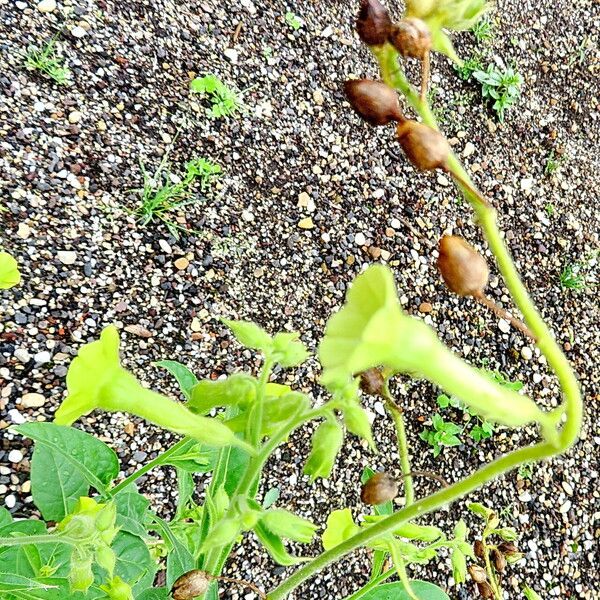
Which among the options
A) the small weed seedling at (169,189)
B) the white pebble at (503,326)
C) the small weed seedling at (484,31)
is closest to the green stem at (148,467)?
the small weed seedling at (169,189)

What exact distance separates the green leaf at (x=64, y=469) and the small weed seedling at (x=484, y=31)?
2109 millimetres

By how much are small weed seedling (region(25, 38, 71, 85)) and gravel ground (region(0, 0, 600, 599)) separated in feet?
0.10

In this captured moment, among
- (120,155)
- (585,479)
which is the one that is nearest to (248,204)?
(120,155)

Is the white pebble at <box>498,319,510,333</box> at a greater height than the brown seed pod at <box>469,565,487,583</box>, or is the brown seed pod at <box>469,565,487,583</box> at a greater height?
the white pebble at <box>498,319,510,333</box>

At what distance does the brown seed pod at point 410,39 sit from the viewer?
55 cm

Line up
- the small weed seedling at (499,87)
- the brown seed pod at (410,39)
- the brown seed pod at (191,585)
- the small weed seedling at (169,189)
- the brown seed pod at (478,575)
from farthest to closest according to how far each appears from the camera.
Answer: the small weed seedling at (499,87) → the small weed seedling at (169,189) → the brown seed pod at (478,575) → the brown seed pod at (191,585) → the brown seed pod at (410,39)

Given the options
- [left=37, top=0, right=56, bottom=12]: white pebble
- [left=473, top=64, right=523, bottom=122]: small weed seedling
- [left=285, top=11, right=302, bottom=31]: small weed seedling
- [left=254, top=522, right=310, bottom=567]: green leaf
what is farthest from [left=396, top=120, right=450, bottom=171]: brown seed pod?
[left=473, top=64, right=523, bottom=122]: small weed seedling

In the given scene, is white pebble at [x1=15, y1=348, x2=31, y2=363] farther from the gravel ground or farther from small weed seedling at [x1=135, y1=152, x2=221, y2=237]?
small weed seedling at [x1=135, y1=152, x2=221, y2=237]

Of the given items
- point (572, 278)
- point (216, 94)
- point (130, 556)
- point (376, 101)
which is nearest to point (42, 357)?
point (130, 556)

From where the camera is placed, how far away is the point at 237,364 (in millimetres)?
1864

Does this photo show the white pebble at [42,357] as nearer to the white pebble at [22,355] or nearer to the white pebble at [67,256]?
the white pebble at [22,355]

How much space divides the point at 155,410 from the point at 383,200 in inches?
65.6

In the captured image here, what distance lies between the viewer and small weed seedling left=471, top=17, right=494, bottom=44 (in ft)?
8.55

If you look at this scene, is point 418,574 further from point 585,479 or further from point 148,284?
point 148,284
